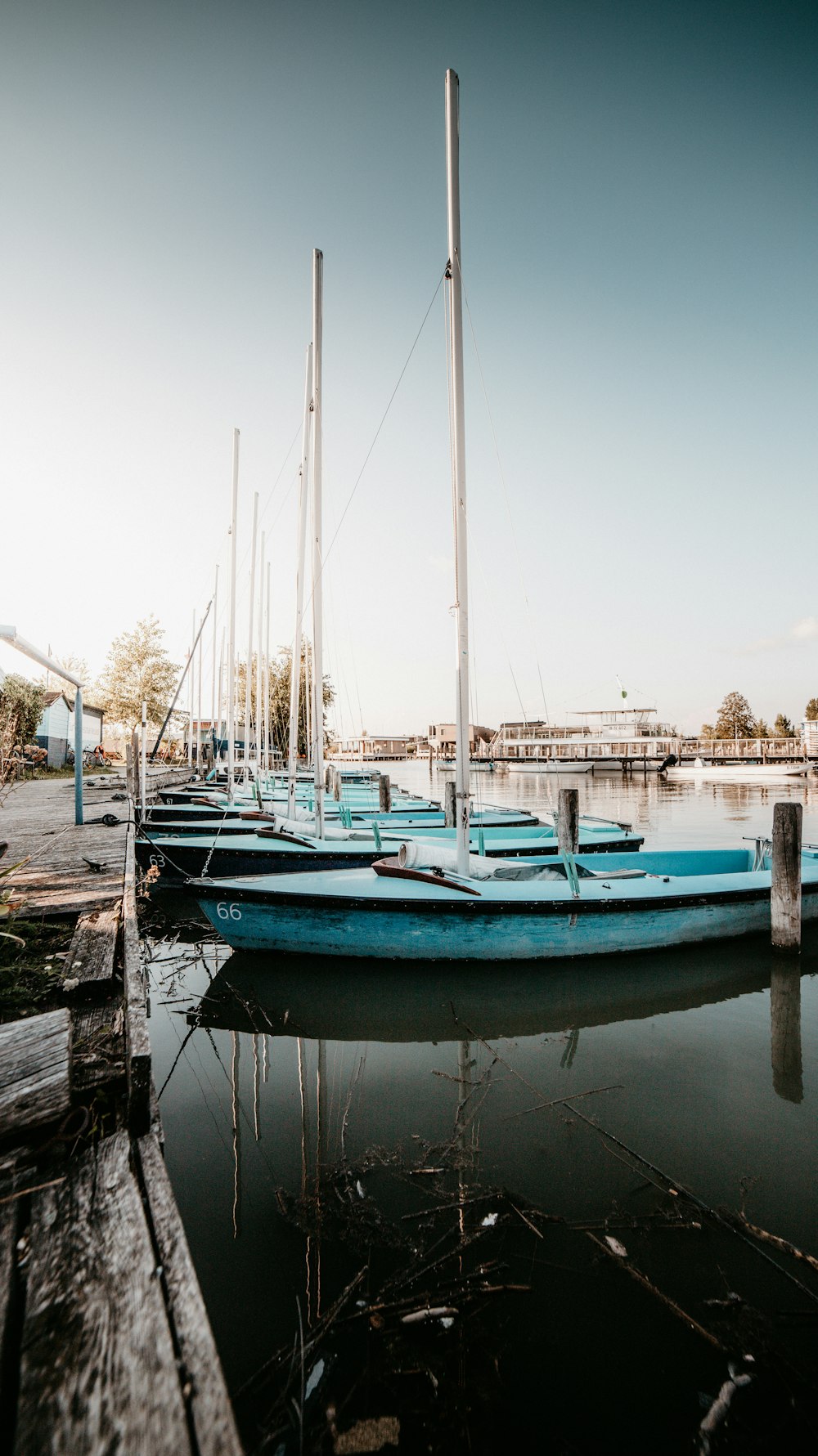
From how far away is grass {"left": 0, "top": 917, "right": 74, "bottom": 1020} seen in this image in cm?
427

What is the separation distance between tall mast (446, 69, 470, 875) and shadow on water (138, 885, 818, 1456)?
342cm

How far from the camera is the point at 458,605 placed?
26.7 ft

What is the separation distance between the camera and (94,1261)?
2.10 meters

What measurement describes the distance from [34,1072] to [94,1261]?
0.81m

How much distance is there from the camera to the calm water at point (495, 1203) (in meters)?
2.57

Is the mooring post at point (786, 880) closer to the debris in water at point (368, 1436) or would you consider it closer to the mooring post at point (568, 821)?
the mooring post at point (568, 821)

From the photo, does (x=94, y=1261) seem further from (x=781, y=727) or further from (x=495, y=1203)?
(x=781, y=727)

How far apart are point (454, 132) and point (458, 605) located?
6.27m

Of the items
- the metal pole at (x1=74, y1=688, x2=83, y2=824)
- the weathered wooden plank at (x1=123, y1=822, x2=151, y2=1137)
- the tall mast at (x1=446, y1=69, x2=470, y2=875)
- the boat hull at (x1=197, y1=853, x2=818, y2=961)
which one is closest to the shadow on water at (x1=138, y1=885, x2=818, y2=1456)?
the boat hull at (x1=197, y1=853, x2=818, y2=961)

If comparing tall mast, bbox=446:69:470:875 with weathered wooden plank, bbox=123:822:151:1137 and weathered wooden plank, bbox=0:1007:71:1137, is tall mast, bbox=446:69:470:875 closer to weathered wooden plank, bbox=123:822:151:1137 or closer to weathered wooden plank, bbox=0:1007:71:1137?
weathered wooden plank, bbox=123:822:151:1137

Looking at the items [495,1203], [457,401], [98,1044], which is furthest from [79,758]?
[495,1203]

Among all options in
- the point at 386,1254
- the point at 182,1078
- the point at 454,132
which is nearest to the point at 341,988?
the point at 182,1078

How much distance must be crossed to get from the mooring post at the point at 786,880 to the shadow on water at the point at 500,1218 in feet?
5.68

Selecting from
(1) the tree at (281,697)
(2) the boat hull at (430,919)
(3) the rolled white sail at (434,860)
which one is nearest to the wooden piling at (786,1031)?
(2) the boat hull at (430,919)
